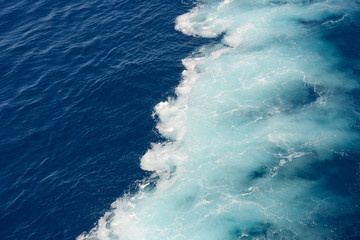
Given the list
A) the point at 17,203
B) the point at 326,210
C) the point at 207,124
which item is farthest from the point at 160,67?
the point at 326,210

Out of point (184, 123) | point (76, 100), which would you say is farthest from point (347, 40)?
point (76, 100)

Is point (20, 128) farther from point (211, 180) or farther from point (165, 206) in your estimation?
point (211, 180)

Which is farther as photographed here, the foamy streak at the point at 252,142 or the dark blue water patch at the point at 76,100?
the dark blue water patch at the point at 76,100

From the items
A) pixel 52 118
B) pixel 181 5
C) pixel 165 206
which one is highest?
pixel 181 5

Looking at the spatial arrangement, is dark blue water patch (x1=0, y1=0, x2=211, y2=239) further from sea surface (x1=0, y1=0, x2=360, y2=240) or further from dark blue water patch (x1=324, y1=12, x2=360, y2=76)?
dark blue water patch (x1=324, y1=12, x2=360, y2=76)


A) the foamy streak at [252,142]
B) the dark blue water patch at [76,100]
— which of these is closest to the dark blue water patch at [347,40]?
the foamy streak at [252,142]

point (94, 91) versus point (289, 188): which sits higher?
point (94, 91)

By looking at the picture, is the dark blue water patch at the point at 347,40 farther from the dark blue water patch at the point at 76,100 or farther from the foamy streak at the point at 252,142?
the dark blue water patch at the point at 76,100

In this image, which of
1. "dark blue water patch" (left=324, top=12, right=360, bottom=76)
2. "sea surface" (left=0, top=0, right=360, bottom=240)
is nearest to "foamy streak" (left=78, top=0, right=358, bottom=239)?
"sea surface" (left=0, top=0, right=360, bottom=240)
